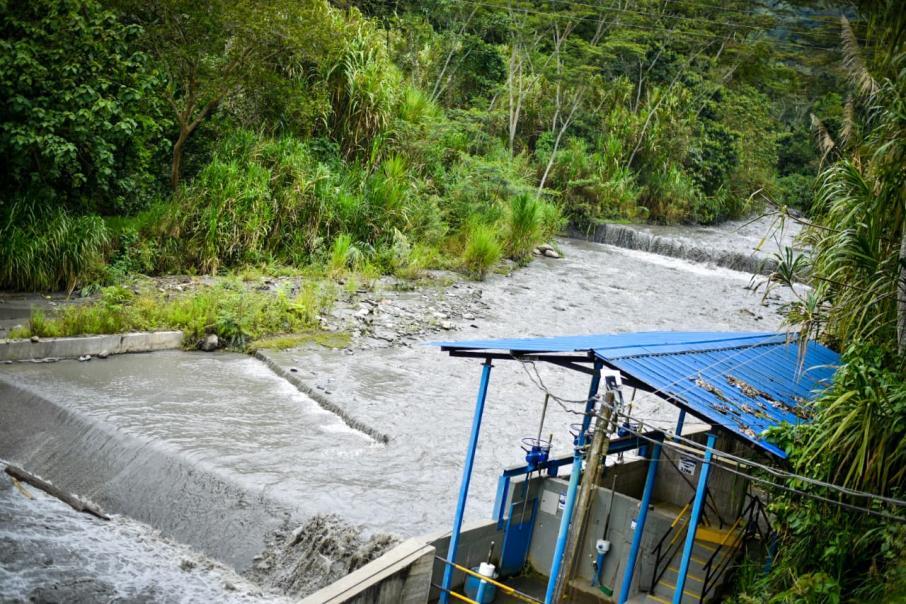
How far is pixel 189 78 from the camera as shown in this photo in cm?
1744

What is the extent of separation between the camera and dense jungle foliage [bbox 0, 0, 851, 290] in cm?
1469

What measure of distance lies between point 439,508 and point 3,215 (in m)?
10.5

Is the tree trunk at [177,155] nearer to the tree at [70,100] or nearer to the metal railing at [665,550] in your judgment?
the tree at [70,100]

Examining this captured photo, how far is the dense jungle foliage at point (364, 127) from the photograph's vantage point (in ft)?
48.2

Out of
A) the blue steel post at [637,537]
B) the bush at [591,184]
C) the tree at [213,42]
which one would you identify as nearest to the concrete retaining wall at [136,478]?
the blue steel post at [637,537]

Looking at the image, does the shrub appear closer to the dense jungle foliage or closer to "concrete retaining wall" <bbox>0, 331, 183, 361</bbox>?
the dense jungle foliage

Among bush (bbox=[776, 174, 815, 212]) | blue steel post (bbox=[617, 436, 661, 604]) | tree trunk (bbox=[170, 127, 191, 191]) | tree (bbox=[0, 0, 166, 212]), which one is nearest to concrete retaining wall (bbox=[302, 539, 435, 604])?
blue steel post (bbox=[617, 436, 661, 604])

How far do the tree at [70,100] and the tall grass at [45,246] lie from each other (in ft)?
1.79

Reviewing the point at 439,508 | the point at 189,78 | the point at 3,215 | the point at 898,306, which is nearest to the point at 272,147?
the point at 189,78

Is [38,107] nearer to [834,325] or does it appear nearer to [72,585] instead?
[72,585]

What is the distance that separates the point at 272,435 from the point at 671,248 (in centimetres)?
2349

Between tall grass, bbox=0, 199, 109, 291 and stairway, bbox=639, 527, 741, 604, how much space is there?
11768mm

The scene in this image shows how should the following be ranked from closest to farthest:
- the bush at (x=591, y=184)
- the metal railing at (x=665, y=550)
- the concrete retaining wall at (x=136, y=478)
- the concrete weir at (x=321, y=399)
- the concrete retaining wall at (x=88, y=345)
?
1. the metal railing at (x=665, y=550)
2. the concrete retaining wall at (x=136, y=478)
3. the concrete weir at (x=321, y=399)
4. the concrete retaining wall at (x=88, y=345)
5. the bush at (x=591, y=184)

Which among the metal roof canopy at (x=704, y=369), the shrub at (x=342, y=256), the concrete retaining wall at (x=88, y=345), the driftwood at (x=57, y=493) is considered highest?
the metal roof canopy at (x=704, y=369)
